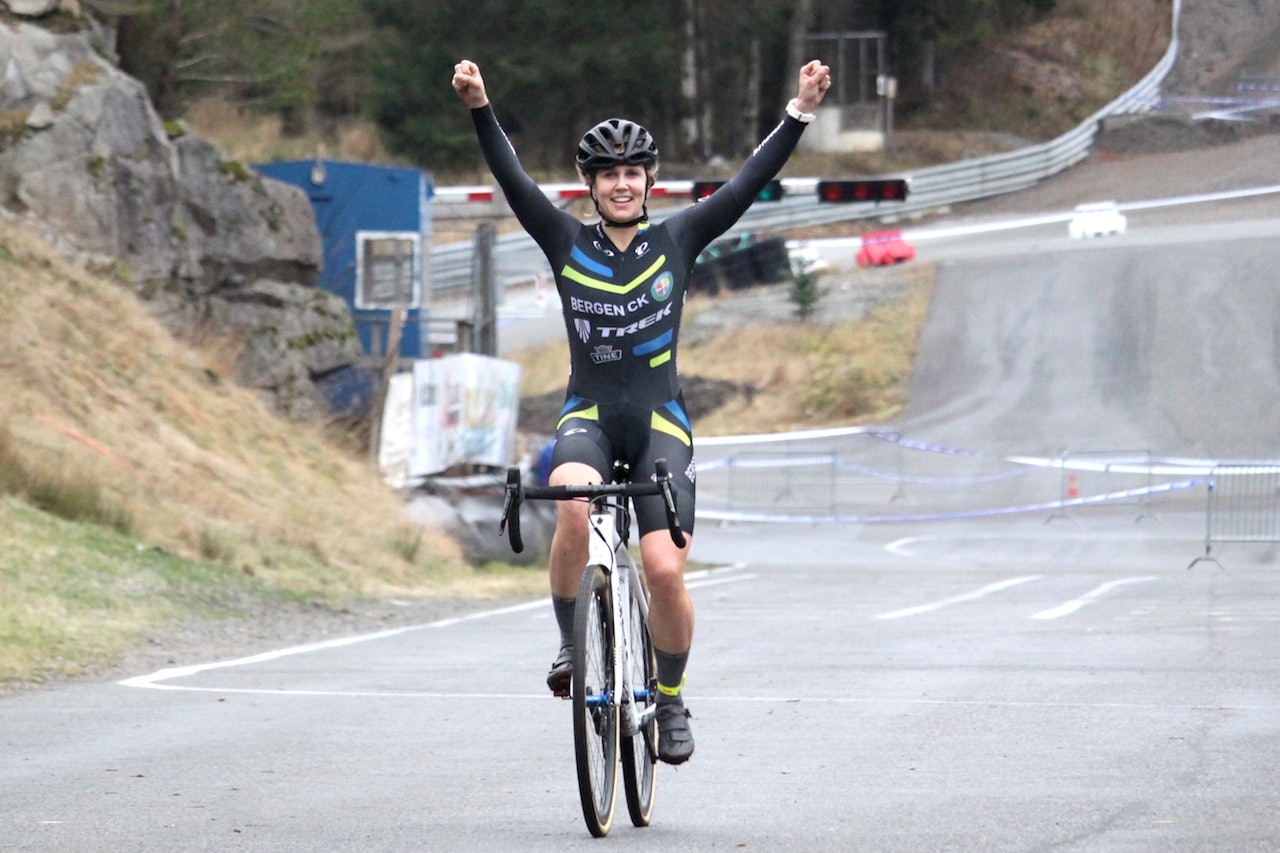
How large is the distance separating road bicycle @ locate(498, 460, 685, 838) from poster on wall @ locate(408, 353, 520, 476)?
1785 cm

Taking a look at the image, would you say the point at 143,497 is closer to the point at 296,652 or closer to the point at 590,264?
the point at 296,652

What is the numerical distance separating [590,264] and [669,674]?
1.39 m

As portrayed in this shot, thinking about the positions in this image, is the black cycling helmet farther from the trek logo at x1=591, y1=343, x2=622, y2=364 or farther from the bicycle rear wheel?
the bicycle rear wheel

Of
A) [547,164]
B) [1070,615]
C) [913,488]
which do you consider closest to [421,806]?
[1070,615]

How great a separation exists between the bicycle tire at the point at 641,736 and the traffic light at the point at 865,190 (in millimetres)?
24199

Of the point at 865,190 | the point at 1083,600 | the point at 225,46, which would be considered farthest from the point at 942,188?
the point at 1083,600

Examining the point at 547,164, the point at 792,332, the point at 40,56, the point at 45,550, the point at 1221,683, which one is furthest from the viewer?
the point at 547,164

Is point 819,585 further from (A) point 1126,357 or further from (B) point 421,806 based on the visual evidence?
(A) point 1126,357

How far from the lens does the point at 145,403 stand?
65.7 feet

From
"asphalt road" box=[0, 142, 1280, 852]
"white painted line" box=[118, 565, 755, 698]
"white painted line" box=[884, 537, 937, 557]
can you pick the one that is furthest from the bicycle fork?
"white painted line" box=[884, 537, 937, 557]

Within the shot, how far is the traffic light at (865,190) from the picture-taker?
3047 cm

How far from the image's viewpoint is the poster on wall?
24.3m

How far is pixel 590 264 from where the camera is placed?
664 centimetres

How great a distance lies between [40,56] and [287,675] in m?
14.6
